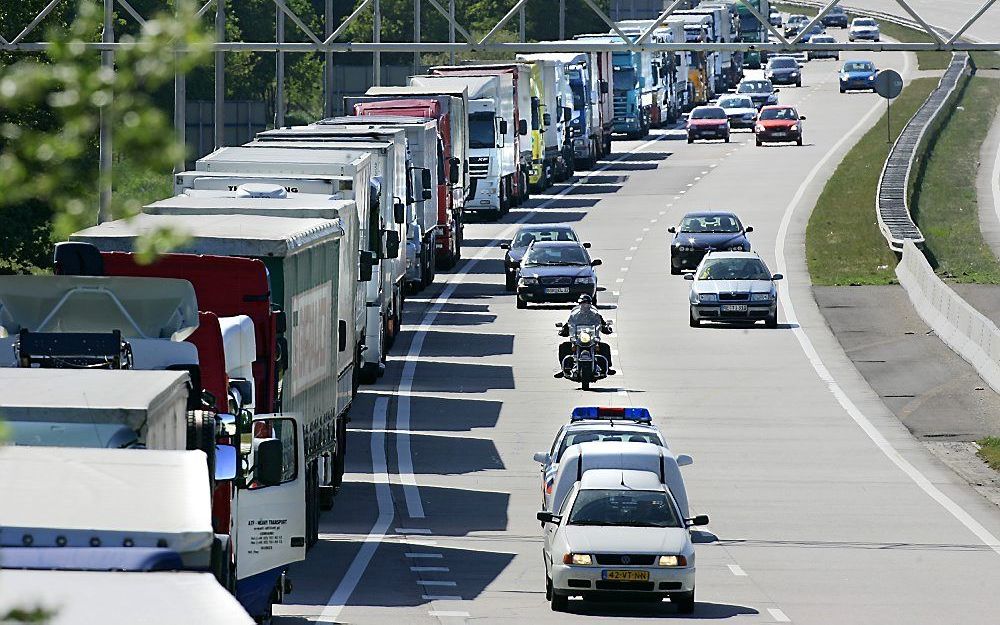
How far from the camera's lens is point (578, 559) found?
60.2 ft

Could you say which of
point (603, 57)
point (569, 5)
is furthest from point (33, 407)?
point (569, 5)

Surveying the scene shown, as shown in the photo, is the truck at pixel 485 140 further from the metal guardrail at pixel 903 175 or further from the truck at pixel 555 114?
the metal guardrail at pixel 903 175

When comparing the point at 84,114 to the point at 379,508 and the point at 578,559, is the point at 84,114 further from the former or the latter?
the point at 379,508

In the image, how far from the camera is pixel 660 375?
3538 centimetres

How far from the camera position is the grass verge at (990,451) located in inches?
1089

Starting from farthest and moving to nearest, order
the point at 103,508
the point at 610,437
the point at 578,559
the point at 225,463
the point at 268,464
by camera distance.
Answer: the point at 610,437 < the point at 578,559 < the point at 268,464 < the point at 225,463 < the point at 103,508

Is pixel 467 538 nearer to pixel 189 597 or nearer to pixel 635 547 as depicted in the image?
pixel 635 547

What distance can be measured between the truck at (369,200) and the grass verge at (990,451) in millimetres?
8589

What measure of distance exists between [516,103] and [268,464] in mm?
51974

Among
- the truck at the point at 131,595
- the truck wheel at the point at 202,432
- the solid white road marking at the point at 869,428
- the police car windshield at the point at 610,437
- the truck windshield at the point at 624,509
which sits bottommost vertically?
the solid white road marking at the point at 869,428

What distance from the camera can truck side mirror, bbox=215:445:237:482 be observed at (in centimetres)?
1280

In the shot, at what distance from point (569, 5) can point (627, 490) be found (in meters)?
109

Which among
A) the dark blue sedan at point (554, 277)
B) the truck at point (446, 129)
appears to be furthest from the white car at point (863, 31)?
the dark blue sedan at point (554, 277)

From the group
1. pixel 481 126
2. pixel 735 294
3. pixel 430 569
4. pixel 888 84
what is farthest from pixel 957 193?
pixel 430 569
